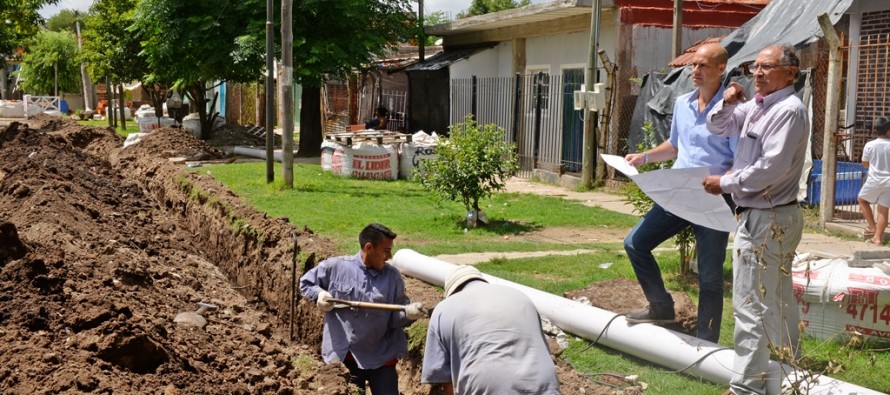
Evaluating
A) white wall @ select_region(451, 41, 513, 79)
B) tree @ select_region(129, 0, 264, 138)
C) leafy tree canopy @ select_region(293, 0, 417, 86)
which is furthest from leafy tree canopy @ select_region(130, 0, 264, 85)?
white wall @ select_region(451, 41, 513, 79)

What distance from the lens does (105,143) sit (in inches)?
1022

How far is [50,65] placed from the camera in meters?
62.7

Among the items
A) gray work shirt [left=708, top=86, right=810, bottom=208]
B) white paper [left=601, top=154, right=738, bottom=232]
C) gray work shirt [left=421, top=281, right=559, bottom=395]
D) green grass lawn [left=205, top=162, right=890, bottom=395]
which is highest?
gray work shirt [left=708, top=86, right=810, bottom=208]

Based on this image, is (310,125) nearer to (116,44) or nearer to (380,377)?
(116,44)

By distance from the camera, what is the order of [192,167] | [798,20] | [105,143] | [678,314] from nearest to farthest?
[678,314] < [798,20] < [192,167] < [105,143]

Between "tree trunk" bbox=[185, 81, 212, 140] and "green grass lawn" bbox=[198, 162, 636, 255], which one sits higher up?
"tree trunk" bbox=[185, 81, 212, 140]

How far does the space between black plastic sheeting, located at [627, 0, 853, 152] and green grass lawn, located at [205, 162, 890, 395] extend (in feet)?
6.48

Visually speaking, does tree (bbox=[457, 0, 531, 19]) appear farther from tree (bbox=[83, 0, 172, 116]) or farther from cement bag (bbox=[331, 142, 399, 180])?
cement bag (bbox=[331, 142, 399, 180])

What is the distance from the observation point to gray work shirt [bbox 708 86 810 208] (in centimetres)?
504

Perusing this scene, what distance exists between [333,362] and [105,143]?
21.5m

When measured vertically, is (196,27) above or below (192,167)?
above

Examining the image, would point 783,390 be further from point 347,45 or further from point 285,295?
point 347,45

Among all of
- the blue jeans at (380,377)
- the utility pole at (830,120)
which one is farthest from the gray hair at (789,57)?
the utility pole at (830,120)

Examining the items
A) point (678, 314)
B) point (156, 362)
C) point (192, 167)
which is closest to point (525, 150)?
point (192, 167)
